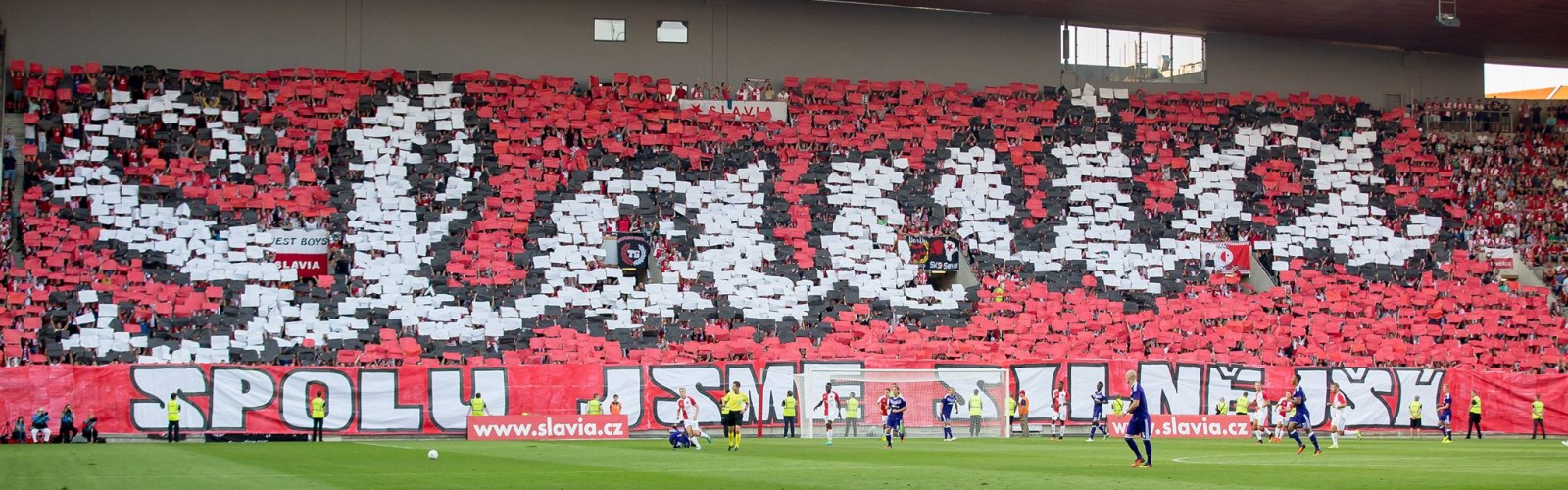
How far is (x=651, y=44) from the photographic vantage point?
5047cm

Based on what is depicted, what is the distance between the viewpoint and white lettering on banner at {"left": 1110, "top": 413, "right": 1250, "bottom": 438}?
3872cm

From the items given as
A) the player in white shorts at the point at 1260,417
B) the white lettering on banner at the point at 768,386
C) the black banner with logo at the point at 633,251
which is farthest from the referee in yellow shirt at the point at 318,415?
the player in white shorts at the point at 1260,417

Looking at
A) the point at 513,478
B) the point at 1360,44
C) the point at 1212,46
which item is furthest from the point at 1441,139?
the point at 513,478

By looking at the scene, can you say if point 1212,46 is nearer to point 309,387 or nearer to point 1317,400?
point 1317,400

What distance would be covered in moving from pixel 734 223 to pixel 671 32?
8167 mm

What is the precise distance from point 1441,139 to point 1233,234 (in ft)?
35.0

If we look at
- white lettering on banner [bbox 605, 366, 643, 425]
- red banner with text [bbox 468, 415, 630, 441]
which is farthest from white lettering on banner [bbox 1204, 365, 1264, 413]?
red banner with text [bbox 468, 415, 630, 441]

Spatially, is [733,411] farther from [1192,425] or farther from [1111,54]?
[1111,54]

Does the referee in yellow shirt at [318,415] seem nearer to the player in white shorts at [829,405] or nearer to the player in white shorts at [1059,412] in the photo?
the player in white shorts at [829,405]

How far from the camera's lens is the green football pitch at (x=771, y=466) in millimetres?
19203

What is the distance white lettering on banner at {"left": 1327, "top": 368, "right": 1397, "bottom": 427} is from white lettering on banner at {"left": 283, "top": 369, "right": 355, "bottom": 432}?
83.0 feet

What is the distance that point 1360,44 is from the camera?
56.2m

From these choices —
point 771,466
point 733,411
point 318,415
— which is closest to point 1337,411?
point 733,411

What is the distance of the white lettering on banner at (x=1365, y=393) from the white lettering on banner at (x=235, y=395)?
27189mm
